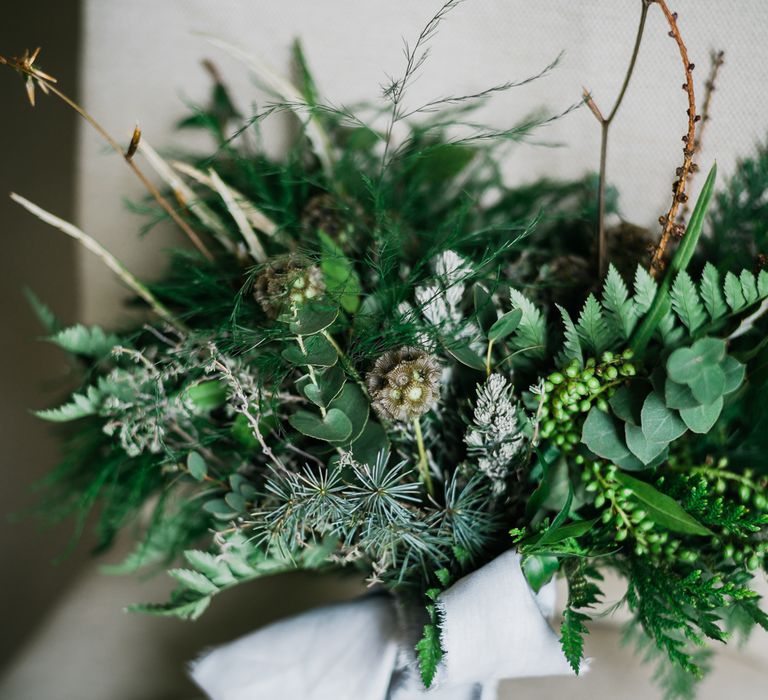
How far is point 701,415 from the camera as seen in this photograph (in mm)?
420

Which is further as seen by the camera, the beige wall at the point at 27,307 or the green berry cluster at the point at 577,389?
the beige wall at the point at 27,307

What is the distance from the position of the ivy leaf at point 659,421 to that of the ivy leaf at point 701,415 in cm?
1

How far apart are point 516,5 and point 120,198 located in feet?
1.61

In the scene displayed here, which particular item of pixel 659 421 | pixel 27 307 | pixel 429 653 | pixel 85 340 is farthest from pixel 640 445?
pixel 27 307

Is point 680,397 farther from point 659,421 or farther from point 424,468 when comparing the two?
point 424,468

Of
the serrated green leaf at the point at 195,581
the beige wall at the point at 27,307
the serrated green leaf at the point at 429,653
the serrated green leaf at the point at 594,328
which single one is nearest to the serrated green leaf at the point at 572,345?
the serrated green leaf at the point at 594,328

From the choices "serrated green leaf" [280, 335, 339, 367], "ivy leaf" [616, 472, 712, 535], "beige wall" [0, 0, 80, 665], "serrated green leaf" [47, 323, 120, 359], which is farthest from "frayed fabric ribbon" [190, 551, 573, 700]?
"beige wall" [0, 0, 80, 665]

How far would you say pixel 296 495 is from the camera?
0.46 m

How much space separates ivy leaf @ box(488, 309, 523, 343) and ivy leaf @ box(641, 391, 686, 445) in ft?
0.36

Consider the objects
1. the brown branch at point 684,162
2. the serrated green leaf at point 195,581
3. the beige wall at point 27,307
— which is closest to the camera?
the brown branch at point 684,162

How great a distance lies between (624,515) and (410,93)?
465 millimetres

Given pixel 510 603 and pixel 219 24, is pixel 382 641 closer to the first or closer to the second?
pixel 510 603

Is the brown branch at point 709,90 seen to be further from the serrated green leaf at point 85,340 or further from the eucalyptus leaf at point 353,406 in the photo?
the serrated green leaf at point 85,340

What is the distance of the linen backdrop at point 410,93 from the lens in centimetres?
58
